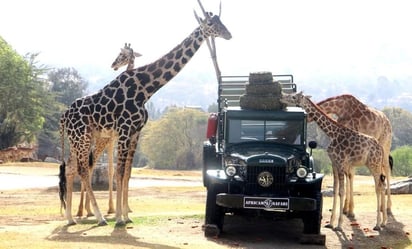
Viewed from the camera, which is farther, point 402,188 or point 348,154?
point 402,188

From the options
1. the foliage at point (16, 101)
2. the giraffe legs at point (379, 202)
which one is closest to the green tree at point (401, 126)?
the foliage at point (16, 101)

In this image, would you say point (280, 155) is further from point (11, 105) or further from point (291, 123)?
point (11, 105)

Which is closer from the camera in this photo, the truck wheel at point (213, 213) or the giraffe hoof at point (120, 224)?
the truck wheel at point (213, 213)

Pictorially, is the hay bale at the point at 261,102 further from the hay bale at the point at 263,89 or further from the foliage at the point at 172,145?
the foliage at the point at 172,145

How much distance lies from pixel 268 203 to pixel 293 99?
3.18m

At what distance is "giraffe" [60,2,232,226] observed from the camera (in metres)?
14.3

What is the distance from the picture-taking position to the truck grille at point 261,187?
11.9 meters

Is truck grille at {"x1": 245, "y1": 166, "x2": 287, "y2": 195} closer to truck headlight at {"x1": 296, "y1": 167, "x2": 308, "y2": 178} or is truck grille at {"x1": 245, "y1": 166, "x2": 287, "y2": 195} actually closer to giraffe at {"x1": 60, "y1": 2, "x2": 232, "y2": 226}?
truck headlight at {"x1": 296, "y1": 167, "x2": 308, "y2": 178}

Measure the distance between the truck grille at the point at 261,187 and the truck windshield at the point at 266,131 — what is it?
116cm

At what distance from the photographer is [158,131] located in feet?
222

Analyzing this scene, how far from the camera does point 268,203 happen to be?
457 inches

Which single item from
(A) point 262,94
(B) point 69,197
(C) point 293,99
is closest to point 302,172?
(A) point 262,94

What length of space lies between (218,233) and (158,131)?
55.6m

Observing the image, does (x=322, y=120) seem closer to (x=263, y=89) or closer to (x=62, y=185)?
(x=263, y=89)
